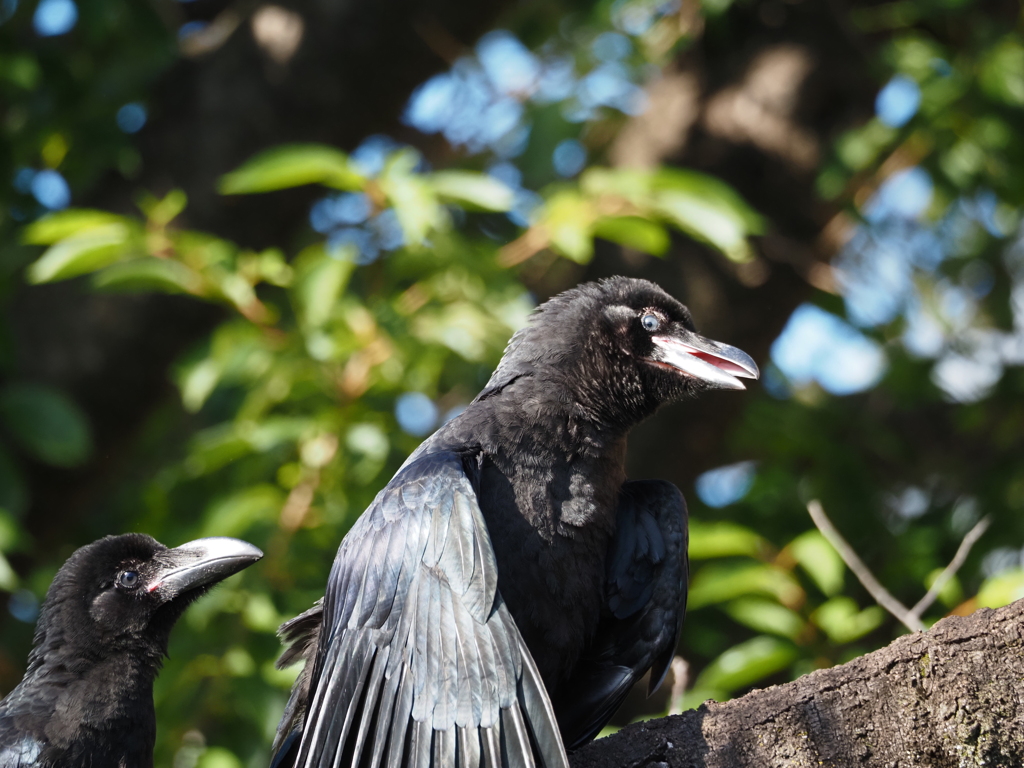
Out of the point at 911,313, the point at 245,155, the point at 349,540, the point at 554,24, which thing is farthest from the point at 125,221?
the point at 911,313

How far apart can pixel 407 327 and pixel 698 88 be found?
2.58 metres

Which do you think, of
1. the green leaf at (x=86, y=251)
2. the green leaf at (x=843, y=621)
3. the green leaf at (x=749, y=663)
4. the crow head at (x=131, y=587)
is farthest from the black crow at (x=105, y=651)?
the green leaf at (x=843, y=621)

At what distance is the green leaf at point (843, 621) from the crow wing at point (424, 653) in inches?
67.3

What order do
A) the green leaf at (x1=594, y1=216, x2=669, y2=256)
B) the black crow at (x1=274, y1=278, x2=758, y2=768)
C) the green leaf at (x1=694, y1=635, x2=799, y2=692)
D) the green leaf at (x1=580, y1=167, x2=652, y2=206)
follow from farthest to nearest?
1. the green leaf at (x1=580, y1=167, x2=652, y2=206)
2. the green leaf at (x1=594, y1=216, x2=669, y2=256)
3. the green leaf at (x1=694, y1=635, x2=799, y2=692)
4. the black crow at (x1=274, y1=278, x2=758, y2=768)

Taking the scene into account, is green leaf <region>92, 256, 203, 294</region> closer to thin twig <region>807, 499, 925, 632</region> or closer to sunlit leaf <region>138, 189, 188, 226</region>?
sunlit leaf <region>138, 189, 188, 226</region>

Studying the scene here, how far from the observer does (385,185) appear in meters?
3.55

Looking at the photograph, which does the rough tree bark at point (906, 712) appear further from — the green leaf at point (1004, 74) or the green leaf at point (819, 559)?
the green leaf at point (1004, 74)

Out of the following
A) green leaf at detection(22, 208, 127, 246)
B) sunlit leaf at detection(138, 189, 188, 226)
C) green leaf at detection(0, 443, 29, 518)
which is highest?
green leaf at detection(22, 208, 127, 246)

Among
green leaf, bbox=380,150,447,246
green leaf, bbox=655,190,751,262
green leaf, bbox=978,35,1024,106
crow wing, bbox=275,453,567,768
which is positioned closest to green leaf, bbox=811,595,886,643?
green leaf, bbox=655,190,751,262

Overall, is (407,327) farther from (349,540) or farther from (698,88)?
(698,88)

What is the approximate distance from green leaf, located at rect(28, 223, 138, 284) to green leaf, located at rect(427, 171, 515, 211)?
1.09m

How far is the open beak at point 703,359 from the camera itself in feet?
9.55

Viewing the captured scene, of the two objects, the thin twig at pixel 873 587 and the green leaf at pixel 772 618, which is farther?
the green leaf at pixel 772 618

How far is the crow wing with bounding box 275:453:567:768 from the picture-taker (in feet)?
6.70
